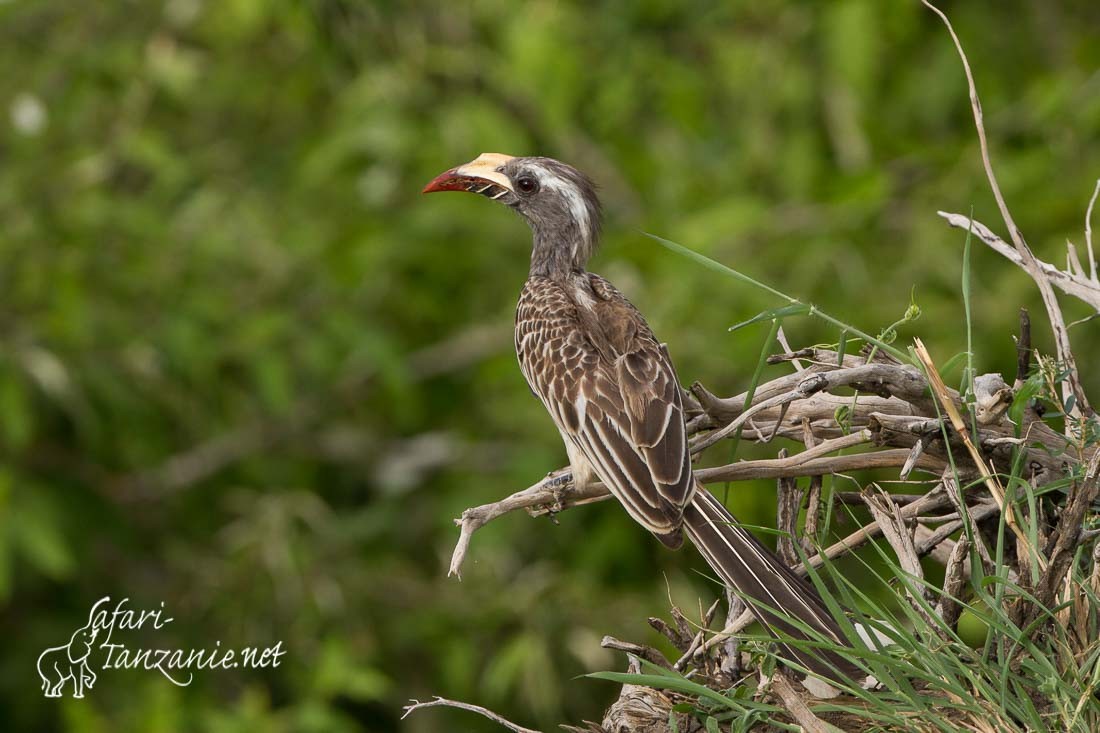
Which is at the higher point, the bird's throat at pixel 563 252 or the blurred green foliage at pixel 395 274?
the bird's throat at pixel 563 252

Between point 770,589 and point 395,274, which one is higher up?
point 770,589

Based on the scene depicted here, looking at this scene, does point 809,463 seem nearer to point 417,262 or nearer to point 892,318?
point 892,318

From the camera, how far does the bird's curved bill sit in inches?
180

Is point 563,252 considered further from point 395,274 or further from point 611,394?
A: point 395,274

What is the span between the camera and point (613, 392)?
3.80m

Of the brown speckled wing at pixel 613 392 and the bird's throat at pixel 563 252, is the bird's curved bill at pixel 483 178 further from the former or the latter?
the brown speckled wing at pixel 613 392

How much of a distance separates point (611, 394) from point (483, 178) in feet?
A: 3.78

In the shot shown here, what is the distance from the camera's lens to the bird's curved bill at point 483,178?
15.0 ft

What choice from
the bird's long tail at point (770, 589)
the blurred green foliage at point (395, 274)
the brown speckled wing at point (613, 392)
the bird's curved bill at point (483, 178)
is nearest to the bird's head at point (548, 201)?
the bird's curved bill at point (483, 178)

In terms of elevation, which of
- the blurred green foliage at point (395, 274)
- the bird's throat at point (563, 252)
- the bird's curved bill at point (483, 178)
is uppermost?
the bird's curved bill at point (483, 178)

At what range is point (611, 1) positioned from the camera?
7.66 m

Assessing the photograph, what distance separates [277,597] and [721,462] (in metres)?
2.68

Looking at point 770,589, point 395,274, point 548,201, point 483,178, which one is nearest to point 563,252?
point 548,201

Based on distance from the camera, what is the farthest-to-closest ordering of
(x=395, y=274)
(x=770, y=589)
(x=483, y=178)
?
(x=395, y=274), (x=483, y=178), (x=770, y=589)
